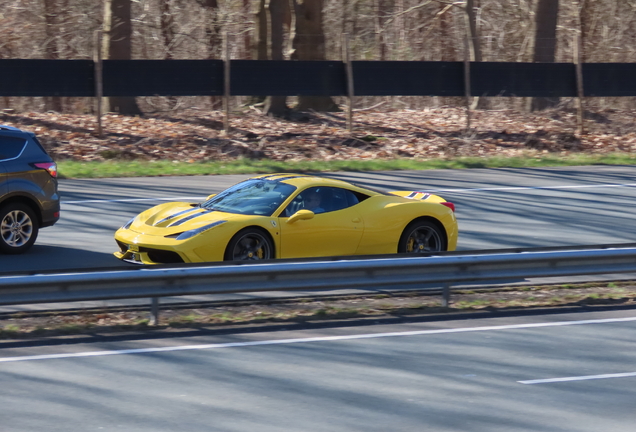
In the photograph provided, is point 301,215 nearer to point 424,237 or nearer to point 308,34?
point 424,237

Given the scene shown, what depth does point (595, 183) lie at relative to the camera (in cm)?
1873

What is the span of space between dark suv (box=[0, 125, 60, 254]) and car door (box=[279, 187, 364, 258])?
3272mm

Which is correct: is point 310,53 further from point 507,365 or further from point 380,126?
point 507,365

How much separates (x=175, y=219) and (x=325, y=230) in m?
1.79

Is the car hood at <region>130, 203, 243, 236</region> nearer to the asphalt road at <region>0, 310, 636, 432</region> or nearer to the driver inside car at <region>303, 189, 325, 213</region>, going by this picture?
the driver inside car at <region>303, 189, 325, 213</region>

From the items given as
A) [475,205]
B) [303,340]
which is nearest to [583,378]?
[303,340]

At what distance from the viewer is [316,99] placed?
26578mm

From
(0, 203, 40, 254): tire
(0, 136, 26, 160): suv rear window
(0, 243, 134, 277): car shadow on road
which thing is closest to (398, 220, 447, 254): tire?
(0, 243, 134, 277): car shadow on road

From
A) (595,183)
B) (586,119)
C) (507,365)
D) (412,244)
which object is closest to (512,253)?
(412,244)

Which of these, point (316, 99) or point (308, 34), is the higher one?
point (308, 34)

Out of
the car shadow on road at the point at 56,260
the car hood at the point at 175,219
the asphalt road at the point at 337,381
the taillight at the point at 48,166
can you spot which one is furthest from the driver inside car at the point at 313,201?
the taillight at the point at 48,166

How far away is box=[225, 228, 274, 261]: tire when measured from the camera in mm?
10414

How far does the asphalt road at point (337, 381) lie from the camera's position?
5.96 metres

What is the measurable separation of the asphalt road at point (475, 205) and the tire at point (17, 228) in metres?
0.17
